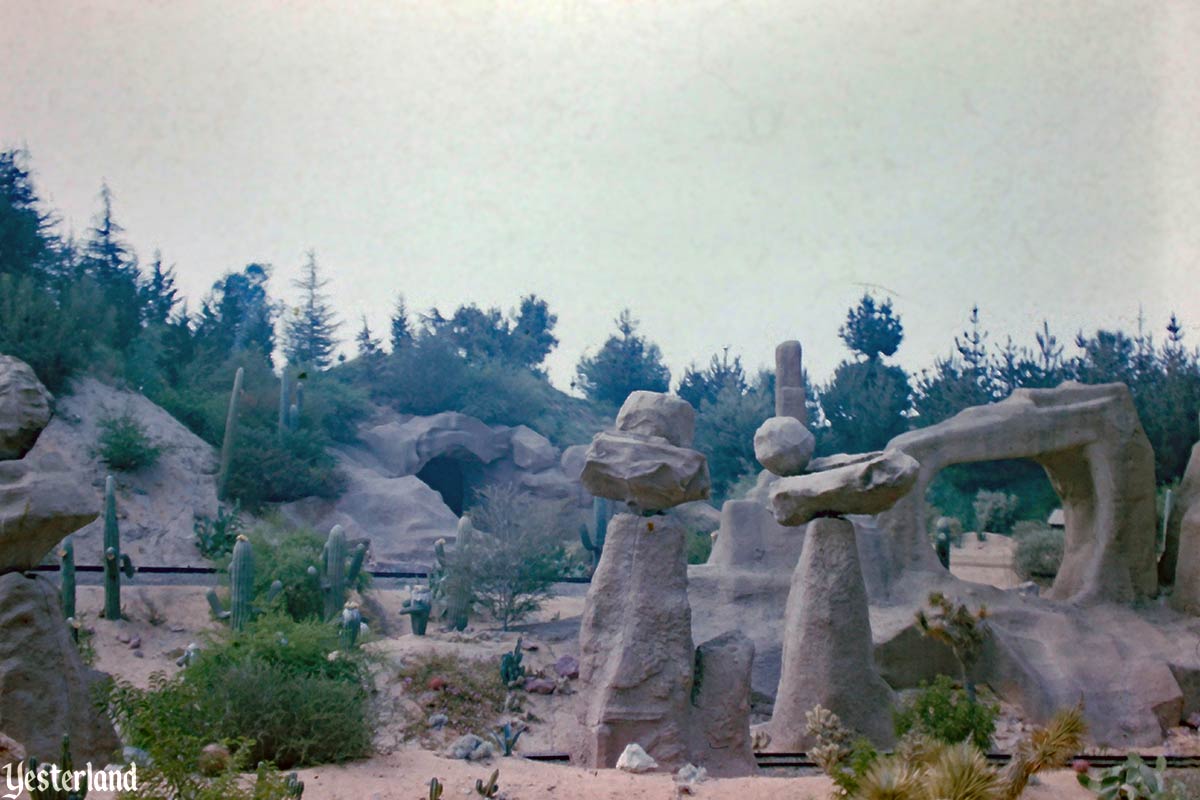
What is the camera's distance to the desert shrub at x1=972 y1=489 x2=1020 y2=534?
22.4 metres

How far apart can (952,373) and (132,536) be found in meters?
19.3

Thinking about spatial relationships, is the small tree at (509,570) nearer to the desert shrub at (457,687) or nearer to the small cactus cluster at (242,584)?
the desert shrub at (457,687)

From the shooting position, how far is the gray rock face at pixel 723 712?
6945 mm

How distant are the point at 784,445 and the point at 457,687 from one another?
4371mm

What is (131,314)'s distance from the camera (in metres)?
25.2

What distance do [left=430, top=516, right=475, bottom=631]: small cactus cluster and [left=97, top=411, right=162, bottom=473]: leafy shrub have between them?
7.38m

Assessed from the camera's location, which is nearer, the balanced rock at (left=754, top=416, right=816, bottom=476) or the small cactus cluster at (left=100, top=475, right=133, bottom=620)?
the balanced rock at (left=754, top=416, right=816, bottom=476)

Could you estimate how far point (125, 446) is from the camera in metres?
18.6

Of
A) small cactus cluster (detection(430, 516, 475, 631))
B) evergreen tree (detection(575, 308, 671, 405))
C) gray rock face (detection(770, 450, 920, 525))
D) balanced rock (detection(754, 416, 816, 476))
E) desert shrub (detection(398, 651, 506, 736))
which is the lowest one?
desert shrub (detection(398, 651, 506, 736))

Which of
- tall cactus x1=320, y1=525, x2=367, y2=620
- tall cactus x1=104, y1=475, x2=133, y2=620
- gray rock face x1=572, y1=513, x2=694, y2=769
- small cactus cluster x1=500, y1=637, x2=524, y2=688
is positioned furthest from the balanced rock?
tall cactus x1=104, y1=475, x2=133, y2=620

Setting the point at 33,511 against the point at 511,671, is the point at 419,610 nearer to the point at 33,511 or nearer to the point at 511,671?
the point at 511,671

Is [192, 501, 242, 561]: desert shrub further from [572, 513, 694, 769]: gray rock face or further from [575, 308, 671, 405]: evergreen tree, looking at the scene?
[575, 308, 671, 405]: evergreen tree

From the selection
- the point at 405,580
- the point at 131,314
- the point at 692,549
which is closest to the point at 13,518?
the point at 405,580

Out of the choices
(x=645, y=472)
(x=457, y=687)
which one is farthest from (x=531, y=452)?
(x=645, y=472)
